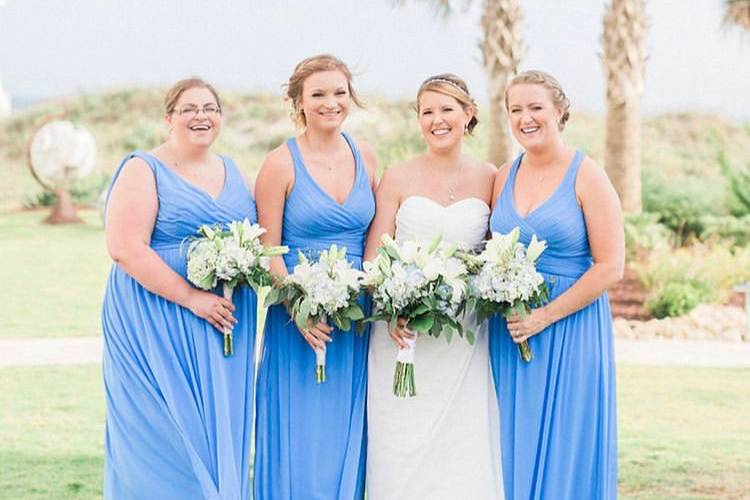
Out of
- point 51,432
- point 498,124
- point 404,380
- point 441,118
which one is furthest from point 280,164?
point 498,124

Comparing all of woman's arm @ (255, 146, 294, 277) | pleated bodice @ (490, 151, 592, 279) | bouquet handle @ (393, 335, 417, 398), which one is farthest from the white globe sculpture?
pleated bodice @ (490, 151, 592, 279)

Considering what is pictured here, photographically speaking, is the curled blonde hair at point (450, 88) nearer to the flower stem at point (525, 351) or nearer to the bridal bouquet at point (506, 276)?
the bridal bouquet at point (506, 276)

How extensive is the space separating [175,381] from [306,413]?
63cm

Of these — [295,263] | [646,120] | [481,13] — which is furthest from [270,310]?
Result: [646,120]

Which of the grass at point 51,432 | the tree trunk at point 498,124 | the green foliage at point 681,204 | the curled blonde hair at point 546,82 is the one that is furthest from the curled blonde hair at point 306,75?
the green foliage at point 681,204

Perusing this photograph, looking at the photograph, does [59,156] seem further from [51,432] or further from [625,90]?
[51,432]

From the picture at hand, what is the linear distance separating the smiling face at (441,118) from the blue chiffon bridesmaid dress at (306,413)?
14.6 inches

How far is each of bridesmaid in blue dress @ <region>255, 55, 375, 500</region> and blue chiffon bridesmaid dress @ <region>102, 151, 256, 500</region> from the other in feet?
0.66

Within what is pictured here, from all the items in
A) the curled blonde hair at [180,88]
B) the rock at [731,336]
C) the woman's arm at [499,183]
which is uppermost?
the curled blonde hair at [180,88]

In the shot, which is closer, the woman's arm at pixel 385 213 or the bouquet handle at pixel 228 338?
the bouquet handle at pixel 228 338

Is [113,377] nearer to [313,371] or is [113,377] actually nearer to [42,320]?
[313,371]

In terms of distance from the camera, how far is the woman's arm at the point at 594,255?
15.5ft

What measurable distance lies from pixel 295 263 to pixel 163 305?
618 mm

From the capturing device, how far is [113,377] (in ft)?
16.2
